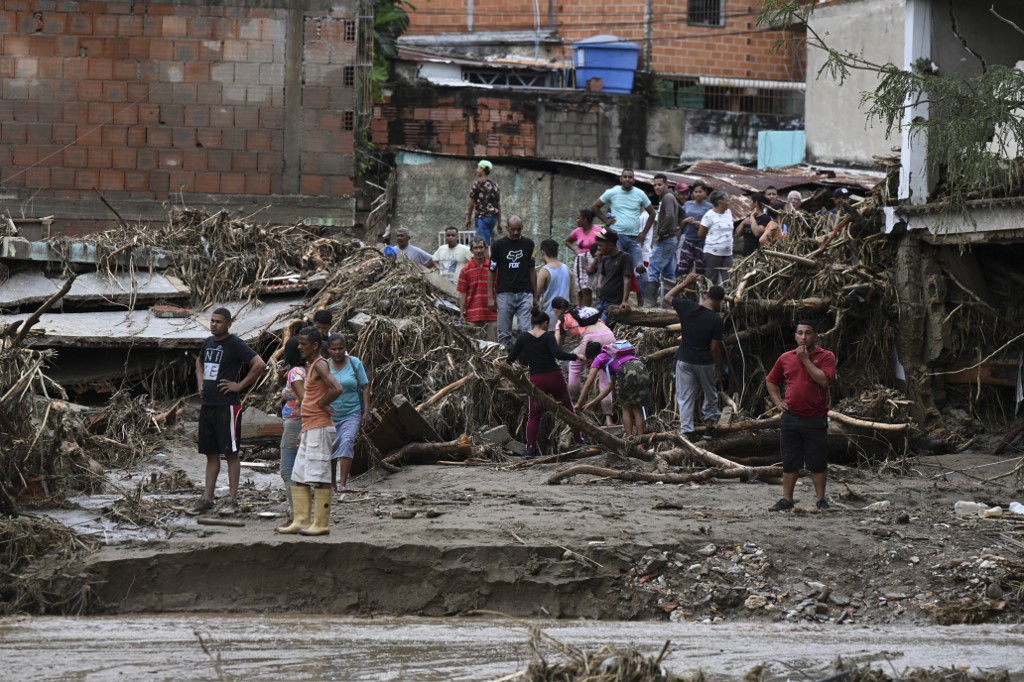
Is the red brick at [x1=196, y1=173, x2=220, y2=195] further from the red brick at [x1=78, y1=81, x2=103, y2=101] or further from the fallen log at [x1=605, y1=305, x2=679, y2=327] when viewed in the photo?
the fallen log at [x1=605, y1=305, x2=679, y2=327]

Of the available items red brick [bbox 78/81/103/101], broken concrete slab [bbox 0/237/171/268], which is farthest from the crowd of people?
red brick [bbox 78/81/103/101]

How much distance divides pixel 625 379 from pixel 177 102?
9.03m

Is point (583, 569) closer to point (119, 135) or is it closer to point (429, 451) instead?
point (429, 451)

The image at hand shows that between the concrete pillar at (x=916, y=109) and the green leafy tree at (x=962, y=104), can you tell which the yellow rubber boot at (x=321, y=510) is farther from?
the concrete pillar at (x=916, y=109)

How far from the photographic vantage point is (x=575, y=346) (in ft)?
50.9

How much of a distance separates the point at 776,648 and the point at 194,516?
16.2 ft

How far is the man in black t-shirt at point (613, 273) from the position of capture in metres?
15.4

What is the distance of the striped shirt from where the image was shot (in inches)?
635

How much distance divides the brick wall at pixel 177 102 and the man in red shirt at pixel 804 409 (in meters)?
9.79

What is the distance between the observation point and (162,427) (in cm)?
1432

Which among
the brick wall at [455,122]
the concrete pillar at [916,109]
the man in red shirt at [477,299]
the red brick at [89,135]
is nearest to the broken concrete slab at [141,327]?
the man in red shirt at [477,299]

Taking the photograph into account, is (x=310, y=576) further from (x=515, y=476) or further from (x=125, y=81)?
(x=125, y=81)

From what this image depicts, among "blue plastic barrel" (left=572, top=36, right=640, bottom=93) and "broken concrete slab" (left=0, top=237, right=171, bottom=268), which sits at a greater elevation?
"blue plastic barrel" (left=572, top=36, right=640, bottom=93)

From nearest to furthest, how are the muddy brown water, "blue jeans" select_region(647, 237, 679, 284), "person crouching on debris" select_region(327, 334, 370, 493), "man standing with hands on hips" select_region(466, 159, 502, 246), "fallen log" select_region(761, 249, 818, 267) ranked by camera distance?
the muddy brown water < "person crouching on debris" select_region(327, 334, 370, 493) < "fallen log" select_region(761, 249, 818, 267) < "blue jeans" select_region(647, 237, 679, 284) < "man standing with hands on hips" select_region(466, 159, 502, 246)
